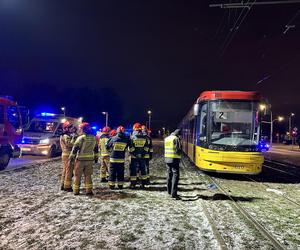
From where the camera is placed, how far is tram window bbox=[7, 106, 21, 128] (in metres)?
13.2

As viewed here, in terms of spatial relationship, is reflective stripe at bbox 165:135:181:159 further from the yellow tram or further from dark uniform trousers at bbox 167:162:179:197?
the yellow tram

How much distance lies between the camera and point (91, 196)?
8.56 m

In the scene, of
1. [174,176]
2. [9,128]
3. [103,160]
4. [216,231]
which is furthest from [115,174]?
[9,128]

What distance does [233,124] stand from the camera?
494 inches

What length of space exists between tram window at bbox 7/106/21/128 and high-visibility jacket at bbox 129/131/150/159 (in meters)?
6.13

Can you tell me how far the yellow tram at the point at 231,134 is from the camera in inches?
478

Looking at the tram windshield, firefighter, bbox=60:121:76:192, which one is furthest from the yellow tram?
firefighter, bbox=60:121:76:192

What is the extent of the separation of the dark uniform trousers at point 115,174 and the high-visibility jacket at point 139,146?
0.57 metres

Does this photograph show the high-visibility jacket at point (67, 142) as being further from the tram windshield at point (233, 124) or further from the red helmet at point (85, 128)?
the tram windshield at point (233, 124)

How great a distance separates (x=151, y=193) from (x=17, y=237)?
180 inches

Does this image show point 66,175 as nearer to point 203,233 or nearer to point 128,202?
point 128,202

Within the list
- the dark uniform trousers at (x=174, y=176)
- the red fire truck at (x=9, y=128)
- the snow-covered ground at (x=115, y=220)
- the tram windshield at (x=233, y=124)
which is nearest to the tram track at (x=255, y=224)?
the snow-covered ground at (x=115, y=220)

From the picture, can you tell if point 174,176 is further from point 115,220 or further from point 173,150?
point 115,220

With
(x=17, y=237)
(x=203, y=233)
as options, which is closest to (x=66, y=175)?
(x=17, y=237)
